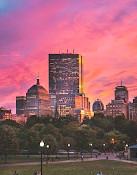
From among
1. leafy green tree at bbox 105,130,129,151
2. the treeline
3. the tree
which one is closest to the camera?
the tree

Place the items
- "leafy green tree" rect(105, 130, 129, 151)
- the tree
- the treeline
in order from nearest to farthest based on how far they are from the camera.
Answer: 1. the tree
2. the treeline
3. "leafy green tree" rect(105, 130, 129, 151)

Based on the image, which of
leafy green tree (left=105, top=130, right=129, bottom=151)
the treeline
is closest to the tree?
the treeline

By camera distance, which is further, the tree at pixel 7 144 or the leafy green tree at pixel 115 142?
the leafy green tree at pixel 115 142

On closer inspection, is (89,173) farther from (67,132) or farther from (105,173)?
(67,132)

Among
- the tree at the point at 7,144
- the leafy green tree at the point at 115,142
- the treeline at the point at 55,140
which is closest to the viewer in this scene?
the tree at the point at 7,144

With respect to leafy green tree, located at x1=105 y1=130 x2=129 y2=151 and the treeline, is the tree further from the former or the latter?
leafy green tree, located at x1=105 y1=130 x2=129 y2=151

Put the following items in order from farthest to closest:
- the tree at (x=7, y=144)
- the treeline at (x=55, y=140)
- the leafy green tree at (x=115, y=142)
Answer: the leafy green tree at (x=115, y=142), the treeline at (x=55, y=140), the tree at (x=7, y=144)

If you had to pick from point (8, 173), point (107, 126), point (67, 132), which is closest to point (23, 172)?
point (8, 173)

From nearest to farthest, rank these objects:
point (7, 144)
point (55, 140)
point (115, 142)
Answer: point (7, 144) < point (55, 140) < point (115, 142)

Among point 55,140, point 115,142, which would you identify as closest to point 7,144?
point 55,140

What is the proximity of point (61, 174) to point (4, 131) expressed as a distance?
38.2 meters

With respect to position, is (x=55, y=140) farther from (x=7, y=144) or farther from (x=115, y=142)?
(x=115, y=142)

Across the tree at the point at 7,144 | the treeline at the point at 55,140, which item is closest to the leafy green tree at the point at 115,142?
the treeline at the point at 55,140

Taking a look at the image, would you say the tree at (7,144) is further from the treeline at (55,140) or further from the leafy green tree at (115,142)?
the leafy green tree at (115,142)
